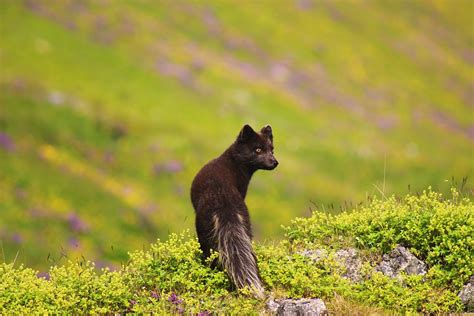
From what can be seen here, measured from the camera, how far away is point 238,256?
35.7ft

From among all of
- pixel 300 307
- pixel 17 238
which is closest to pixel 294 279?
pixel 300 307

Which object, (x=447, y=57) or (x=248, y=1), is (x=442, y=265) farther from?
(x=447, y=57)

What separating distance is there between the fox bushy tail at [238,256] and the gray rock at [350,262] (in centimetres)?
149

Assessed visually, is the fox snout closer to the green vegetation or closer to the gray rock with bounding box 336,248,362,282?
the green vegetation

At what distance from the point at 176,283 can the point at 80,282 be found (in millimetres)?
1508

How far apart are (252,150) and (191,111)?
121 ft

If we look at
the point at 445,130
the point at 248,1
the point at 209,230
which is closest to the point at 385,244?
the point at 209,230

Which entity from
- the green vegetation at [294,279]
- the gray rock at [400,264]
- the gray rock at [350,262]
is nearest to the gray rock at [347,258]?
the gray rock at [350,262]

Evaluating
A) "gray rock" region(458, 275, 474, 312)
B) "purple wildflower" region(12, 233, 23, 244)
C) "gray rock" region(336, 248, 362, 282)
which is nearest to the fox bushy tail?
"gray rock" region(336, 248, 362, 282)

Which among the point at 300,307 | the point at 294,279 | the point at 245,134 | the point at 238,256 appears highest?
the point at 245,134

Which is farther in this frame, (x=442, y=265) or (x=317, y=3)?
(x=317, y=3)

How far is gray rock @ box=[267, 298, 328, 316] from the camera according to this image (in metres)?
9.98

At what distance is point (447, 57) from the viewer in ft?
261

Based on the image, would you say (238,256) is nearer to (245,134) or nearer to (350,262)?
(350,262)
